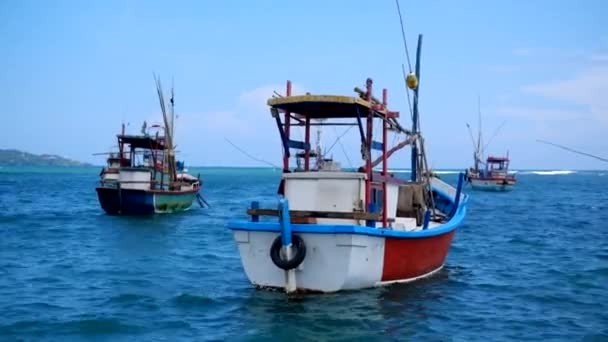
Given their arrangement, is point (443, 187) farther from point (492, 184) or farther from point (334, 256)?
point (492, 184)

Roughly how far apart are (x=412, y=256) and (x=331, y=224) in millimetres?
2298

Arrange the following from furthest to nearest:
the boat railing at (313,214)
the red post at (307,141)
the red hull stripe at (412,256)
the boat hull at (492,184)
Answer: the boat hull at (492,184) < the red post at (307,141) < the red hull stripe at (412,256) < the boat railing at (313,214)

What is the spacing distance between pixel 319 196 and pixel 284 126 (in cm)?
166

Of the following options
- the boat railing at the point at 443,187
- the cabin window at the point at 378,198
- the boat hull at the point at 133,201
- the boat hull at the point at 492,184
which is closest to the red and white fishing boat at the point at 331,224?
the cabin window at the point at 378,198

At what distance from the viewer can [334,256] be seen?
10.8 meters

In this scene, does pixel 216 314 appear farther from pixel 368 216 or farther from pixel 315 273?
pixel 368 216

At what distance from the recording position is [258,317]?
33.8ft

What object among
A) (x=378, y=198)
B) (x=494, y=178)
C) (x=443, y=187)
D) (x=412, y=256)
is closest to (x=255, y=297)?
(x=378, y=198)

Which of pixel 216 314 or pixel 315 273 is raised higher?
pixel 315 273

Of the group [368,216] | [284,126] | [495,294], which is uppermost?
[284,126]

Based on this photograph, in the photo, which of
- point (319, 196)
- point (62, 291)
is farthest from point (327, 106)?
point (62, 291)

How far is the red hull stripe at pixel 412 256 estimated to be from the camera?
11.7 meters

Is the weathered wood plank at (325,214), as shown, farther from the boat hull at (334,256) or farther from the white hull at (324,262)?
the white hull at (324,262)

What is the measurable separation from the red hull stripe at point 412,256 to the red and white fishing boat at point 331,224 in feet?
0.09
